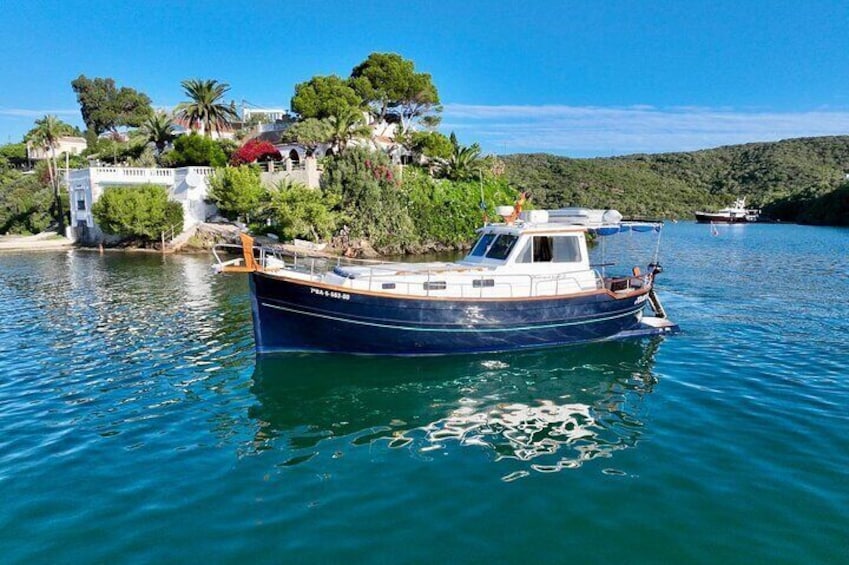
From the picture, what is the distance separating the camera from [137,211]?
1730 inches

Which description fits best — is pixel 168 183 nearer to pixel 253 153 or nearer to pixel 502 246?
pixel 253 153

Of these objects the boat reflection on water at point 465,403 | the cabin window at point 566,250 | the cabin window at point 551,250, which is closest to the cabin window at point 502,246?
the cabin window at point 551,250

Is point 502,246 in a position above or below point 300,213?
below

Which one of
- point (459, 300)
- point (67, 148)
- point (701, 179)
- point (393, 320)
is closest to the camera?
point (393, 320)

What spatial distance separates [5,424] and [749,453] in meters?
14.3

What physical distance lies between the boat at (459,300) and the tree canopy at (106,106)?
84.7 m

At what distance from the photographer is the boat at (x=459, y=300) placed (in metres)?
14.2

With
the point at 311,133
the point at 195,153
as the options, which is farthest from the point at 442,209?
the point at 195,153

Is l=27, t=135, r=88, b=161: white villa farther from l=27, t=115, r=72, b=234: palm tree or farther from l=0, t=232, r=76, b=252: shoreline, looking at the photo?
l=0, t=232, r=76, b=252: shoreline

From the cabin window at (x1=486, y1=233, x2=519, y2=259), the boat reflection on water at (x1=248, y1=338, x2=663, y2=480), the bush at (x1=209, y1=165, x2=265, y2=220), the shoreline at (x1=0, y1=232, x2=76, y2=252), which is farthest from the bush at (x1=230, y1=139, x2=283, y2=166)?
the boat reflection on water at (x1=248, y1=338, x2=663, y2=480)

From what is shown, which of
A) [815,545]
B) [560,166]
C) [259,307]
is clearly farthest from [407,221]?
[560,166]

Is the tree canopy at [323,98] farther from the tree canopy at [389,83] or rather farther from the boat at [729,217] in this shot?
the boat at [729,217]

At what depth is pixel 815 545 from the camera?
720cm

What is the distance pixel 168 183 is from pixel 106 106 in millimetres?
51828
